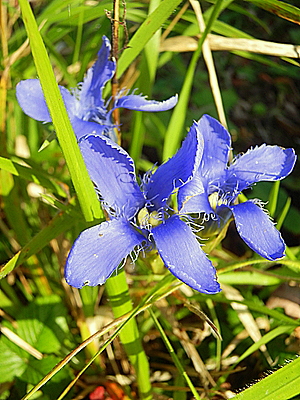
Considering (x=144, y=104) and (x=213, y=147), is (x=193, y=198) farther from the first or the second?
(x=144, y=104)

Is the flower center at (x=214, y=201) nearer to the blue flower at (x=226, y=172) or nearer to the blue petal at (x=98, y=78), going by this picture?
the blue flower at (x=226, y=172)

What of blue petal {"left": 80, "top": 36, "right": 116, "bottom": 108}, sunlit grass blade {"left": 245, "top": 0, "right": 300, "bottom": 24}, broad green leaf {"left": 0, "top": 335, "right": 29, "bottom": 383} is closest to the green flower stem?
broad green leaf {"left": 0, "top": 335, "right": 29, "bottom": 383}

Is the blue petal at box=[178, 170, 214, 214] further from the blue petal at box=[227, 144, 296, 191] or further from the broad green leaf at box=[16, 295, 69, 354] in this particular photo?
the broad green leaf at box=[16, 295, 69, 354]

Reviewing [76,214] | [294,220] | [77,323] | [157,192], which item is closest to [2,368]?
[77,323]

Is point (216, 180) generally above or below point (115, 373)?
above

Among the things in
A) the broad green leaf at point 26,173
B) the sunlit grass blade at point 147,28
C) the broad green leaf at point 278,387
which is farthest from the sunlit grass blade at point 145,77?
the broad green leaf at point 278,387

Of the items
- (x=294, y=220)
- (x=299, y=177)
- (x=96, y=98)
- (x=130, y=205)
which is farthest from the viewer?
(x=299, y=177)

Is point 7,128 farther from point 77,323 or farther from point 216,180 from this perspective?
point 216,180
